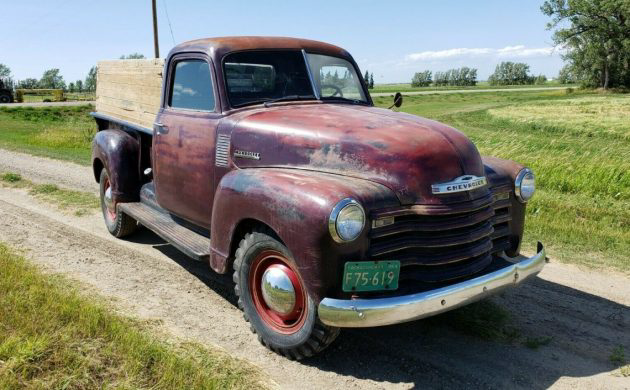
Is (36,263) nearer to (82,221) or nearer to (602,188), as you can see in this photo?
(82,221)

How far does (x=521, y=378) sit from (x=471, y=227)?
931 millimetres

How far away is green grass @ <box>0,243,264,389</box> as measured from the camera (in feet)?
9.59

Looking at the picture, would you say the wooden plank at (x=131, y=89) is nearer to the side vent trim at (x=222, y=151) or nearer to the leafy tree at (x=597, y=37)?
the side vent trim at (x=222, y=151)

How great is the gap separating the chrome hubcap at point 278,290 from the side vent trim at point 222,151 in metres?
1.03

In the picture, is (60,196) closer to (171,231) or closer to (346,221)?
(171,231)

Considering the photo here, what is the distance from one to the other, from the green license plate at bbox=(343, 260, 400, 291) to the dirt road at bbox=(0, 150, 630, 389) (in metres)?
0.61

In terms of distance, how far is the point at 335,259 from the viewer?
3029 mm

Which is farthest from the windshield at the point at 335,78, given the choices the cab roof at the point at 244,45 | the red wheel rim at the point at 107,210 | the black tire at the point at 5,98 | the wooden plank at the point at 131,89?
the black tire at the point at 5,98

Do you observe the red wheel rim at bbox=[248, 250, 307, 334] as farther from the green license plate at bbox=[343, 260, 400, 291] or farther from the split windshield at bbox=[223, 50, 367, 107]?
the split windshield at bbox=[223, 50, 367, 107]

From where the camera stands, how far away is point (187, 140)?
4.51 m

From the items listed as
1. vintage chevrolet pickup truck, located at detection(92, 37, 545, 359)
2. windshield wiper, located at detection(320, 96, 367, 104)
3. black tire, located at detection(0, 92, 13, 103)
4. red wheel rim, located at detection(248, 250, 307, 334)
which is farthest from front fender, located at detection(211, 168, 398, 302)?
black tire, located at detection(0, 92, 13, 103)

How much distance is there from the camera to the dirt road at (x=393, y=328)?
331 cm

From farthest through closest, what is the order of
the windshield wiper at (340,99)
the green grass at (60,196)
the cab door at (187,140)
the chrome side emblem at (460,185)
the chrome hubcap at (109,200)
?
1. the green grass at (60,196)
2. the chrome hubcap at (109,200)
3. the windshield wiper at (340,99)
4. the cab door at (187,140)
5. the chrome side emblem at (460,185)

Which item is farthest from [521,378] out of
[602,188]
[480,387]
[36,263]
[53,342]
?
[602,188]
